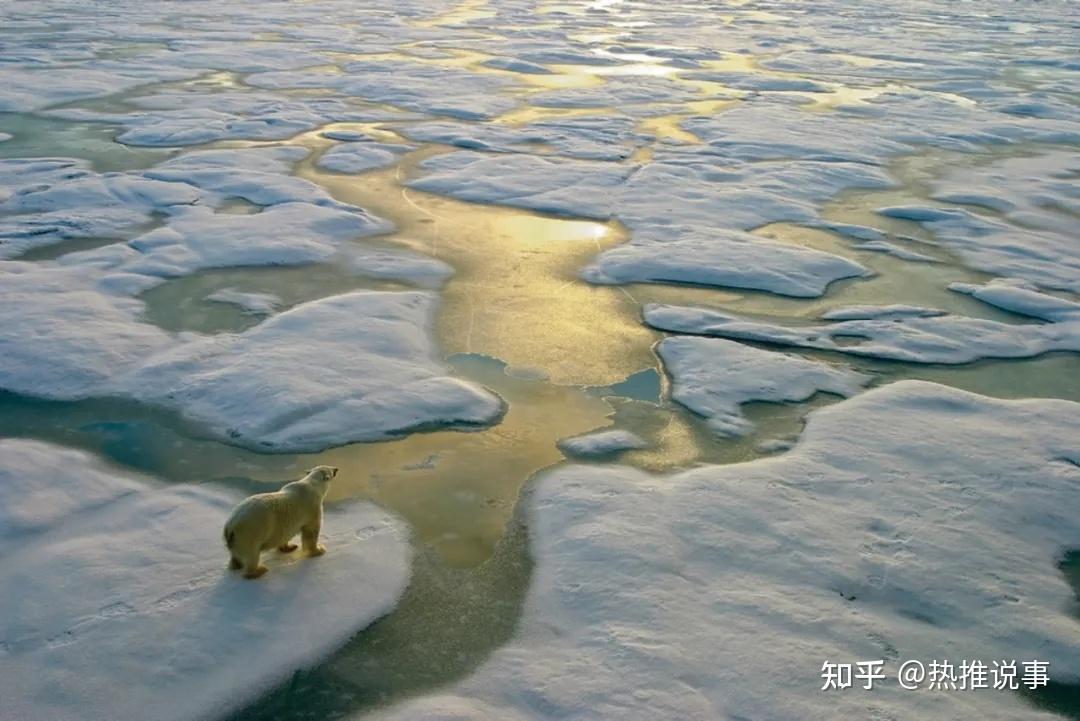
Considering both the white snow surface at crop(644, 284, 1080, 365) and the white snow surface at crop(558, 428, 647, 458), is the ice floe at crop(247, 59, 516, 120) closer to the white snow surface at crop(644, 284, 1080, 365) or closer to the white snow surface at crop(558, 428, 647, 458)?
the white snow surface at crop(644, 284, 1080, 365)

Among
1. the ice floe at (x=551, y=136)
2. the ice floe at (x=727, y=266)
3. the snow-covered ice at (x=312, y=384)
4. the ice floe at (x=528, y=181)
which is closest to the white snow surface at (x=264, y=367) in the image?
the snow-covered ice at (x=312, y=384)

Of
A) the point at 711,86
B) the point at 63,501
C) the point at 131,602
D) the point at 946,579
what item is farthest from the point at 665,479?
the point at 711,86

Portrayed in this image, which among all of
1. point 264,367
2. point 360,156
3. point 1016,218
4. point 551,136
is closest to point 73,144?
point 360,156

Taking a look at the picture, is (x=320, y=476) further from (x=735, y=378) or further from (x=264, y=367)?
(x=735, y=378)

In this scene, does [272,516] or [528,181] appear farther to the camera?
[528,181]

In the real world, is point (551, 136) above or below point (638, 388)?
above

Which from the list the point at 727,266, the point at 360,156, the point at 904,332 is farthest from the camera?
the point at 360,156

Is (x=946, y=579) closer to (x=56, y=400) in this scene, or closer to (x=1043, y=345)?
(x=1043, y=345)

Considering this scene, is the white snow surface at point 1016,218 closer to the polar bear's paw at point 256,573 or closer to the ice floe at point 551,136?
the ice floe at point 551,136
